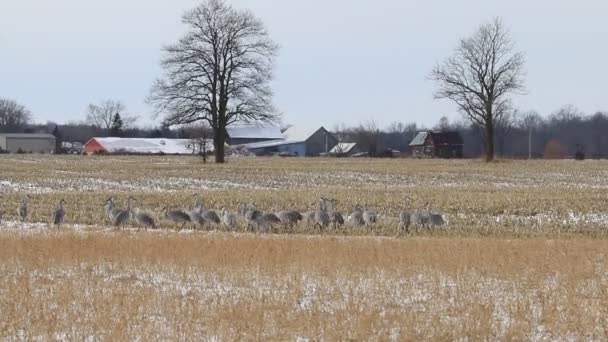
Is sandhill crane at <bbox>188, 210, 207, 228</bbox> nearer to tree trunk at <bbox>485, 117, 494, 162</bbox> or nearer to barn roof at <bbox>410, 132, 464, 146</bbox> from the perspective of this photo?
tree trunk at <bbox>485, 117, 494, 162</bbox>

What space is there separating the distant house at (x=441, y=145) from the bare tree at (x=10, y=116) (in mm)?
101682

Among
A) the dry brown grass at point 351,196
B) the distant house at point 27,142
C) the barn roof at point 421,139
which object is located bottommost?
the dry brown grass at point 351,196

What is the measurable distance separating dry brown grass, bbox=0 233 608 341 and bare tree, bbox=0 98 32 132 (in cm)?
17969

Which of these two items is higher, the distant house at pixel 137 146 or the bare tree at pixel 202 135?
the bare tree at pixel 202 135

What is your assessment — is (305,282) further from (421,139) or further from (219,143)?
(421,139)

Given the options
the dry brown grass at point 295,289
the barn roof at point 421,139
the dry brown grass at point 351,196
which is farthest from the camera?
the barn roof at point 421,139

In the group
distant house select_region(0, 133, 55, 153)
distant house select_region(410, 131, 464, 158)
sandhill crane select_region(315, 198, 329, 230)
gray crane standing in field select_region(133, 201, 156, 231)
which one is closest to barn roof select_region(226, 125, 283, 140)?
distant house select_region(0, 133, 55, 153)

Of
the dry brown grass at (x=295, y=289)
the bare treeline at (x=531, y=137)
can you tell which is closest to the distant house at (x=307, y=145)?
the bare treeline at (x=531, y=137)

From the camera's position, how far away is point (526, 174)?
2105 inches

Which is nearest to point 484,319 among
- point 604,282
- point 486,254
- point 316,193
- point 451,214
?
point 604,282

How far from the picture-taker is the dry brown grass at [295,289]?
30.5 ft

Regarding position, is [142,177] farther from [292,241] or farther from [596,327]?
[596,327]

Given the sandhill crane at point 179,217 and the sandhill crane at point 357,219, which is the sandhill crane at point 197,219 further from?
the sandhill crane at point 357,219

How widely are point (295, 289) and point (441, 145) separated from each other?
375 feet
